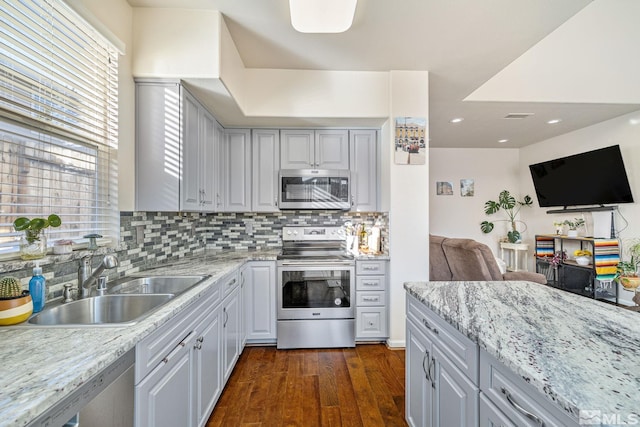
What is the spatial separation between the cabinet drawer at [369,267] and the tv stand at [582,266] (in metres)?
3.46

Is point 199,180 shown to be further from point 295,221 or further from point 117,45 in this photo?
point 295,221

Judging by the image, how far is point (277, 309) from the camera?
269 centimetres

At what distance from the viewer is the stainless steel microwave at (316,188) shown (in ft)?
9.76

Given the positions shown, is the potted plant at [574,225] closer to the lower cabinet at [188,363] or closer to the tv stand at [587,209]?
the tv stand at [587,209]

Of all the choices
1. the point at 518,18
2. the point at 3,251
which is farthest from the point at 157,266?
the point at 518,18

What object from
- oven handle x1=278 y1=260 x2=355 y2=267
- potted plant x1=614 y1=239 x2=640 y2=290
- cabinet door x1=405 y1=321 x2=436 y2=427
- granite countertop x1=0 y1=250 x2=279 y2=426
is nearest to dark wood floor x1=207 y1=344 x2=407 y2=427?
cabinet door x1=405 y1=321 x2=436 y2=427

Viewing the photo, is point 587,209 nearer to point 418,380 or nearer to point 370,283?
point 370,283

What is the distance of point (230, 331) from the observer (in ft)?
7.09

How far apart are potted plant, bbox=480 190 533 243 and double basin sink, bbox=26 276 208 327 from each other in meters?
5.39

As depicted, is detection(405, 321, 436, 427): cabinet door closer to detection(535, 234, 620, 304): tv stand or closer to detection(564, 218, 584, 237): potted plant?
detection(535, 234, 620, 304): tv stand

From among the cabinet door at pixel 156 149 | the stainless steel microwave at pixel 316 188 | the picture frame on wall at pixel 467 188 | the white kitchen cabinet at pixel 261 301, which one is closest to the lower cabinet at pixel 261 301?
the white kitchen cabinet at pixel 261 301

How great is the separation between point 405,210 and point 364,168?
26.7 inches

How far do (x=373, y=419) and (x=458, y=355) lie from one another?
3.42ft

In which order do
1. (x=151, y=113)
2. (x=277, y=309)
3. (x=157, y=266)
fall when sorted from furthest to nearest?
1. (x=277, y=309)
2. (x=157, y=266)
3. (x=151, y=113)
